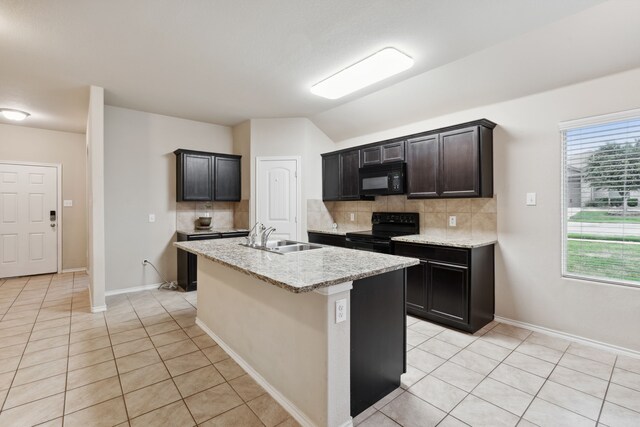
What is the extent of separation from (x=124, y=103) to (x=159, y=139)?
0.69 m

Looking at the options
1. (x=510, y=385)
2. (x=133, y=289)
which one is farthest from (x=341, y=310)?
(x=133, y=289)

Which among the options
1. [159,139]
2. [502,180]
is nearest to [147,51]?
[159,139]

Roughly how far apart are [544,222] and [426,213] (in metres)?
1.26

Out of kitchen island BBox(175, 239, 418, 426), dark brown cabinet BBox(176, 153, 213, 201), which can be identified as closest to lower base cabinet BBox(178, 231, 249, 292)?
dark brown cabinet BBox(176, 153, 213, 201)

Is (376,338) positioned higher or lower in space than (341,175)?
lower

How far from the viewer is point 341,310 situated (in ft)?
5.54

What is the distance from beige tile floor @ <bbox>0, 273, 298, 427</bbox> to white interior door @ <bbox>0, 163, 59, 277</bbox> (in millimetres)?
2130

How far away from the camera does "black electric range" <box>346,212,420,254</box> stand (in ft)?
12.6

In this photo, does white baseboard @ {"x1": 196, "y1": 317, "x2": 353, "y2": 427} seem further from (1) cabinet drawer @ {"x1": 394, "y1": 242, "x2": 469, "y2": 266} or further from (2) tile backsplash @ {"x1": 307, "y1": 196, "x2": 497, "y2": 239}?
(2) tile backsplash @ {"x1": 307, "y1": 196, "x2": 497, "y2": 239}

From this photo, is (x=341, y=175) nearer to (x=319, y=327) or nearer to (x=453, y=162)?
(x=453, y=162)

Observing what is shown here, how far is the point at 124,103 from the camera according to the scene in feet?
14.1

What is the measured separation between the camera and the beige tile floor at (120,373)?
187cm

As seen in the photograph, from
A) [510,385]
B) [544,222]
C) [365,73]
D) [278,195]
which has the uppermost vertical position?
[365,73]

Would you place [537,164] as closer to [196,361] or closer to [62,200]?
[196,361]
